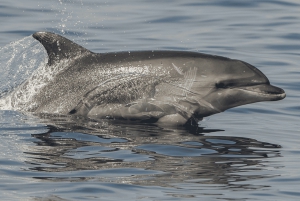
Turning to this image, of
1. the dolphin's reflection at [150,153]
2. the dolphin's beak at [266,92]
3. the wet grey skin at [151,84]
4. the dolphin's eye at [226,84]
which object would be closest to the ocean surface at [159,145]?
the dolphin's reflection at [150,153]

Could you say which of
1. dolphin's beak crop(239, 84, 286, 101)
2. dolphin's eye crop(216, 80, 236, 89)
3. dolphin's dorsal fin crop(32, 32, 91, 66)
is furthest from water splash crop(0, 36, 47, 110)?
dolphin's beak crop(239, 84, 286, 101)

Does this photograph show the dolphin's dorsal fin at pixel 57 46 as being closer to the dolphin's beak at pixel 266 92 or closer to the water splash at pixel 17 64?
the water splash at pixel 17 64

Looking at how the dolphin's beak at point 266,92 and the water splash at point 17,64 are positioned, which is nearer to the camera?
the dolphin's beak at point 266,92

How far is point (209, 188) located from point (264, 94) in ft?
11.8

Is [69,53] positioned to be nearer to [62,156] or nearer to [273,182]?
[62,156]

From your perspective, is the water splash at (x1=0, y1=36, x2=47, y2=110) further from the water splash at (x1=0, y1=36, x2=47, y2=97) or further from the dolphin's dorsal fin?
the dolphin's dorsal fin

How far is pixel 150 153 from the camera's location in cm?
988

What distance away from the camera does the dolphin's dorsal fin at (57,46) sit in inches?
468

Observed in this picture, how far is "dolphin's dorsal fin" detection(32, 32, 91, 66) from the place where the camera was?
11.9 m

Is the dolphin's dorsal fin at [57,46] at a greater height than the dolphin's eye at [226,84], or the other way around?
the dolphin's dorsal fin at [57,46]

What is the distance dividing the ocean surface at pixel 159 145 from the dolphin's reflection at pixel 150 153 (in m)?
0.01

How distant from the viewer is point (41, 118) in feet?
38.8

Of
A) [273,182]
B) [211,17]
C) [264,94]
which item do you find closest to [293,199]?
[273,182]

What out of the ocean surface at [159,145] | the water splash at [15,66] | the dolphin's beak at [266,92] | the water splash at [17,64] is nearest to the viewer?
the ocean surface at [159,145]
